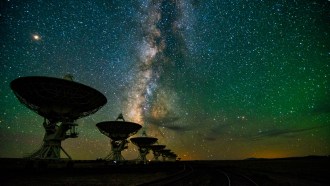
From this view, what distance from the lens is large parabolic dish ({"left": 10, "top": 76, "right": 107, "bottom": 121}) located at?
3139 centimetres

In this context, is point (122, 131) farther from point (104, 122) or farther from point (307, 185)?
point (307, 185)

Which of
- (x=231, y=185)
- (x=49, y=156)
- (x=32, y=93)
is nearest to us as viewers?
(x=231, y=185)

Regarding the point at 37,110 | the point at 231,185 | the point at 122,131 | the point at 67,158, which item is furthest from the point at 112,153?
the point at 231,185

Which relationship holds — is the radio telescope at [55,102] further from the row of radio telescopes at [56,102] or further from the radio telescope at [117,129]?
the radio telescope at [117,129]

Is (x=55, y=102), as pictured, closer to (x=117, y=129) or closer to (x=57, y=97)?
(x=57, y=97)

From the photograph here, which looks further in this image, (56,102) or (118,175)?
(56,102)

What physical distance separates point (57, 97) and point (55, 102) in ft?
4.64

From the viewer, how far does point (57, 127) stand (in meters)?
38.0

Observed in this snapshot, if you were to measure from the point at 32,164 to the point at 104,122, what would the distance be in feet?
55.3

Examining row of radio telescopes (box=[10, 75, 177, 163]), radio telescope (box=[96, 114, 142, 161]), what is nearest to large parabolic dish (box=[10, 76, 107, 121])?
row of radio telescopes (box=[10, 75, 177, 163])

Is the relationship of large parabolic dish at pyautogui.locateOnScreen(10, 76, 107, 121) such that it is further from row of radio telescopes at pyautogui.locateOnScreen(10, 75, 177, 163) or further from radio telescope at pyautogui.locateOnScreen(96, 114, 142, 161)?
radio telescope at pyautogui.locateOnScreen(96, 114, 142, 161)

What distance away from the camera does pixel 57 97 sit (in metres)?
33.6

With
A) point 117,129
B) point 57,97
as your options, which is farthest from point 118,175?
point 117,129

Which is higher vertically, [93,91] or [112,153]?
[93,91]
